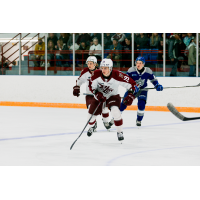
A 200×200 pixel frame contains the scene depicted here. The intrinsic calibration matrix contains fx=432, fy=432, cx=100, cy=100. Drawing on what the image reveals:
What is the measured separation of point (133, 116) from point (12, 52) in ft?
14.3

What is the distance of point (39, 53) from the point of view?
431 inches

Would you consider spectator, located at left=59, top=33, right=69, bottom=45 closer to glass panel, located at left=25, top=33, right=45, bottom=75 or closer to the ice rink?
glass panel, located at left=25, top=33, right=45, bottom=75

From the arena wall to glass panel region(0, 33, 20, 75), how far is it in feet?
1.64

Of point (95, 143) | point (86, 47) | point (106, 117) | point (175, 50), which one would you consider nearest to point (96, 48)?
point (86, 47)

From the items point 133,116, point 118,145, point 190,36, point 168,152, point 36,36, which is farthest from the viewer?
point 36,36

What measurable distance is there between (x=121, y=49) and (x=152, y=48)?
2.47 feet

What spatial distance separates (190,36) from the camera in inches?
375

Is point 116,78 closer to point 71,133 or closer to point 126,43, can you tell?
point 71,133

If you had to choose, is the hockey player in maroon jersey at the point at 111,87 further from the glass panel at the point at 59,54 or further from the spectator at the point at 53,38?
the spectator at the point at 53,38

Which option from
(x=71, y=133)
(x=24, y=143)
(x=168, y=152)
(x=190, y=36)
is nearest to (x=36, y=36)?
(x=190, y=36)

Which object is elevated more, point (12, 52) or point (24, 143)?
point (12, 52)

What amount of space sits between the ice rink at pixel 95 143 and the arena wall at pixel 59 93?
1010mm

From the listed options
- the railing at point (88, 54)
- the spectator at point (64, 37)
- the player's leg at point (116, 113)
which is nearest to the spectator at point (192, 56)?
the railing at point (88, 54)

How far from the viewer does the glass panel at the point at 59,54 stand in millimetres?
10594
